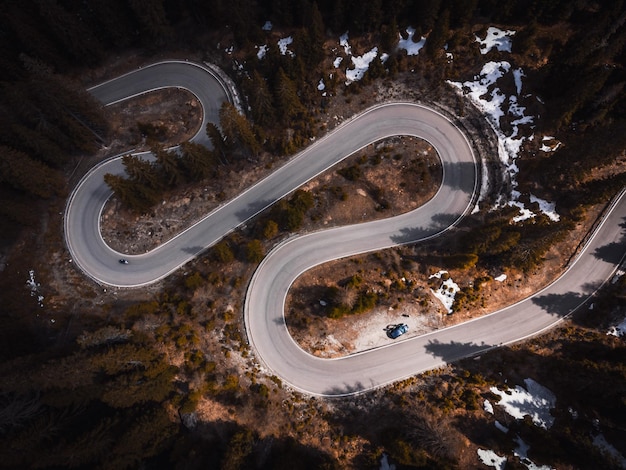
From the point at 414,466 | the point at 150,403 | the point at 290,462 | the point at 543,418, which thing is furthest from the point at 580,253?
the point at 150,403

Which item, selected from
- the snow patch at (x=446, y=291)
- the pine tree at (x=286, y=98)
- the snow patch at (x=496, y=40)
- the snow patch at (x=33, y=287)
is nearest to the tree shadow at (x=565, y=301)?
the snow patch at (x=446, y=291)

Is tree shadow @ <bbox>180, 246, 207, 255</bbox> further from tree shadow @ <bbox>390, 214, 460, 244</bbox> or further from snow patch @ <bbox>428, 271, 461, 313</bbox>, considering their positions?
snow patch @ <bbox>428, 271, 461, 313</bbox>

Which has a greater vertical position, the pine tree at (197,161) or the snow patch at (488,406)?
the pine tree at (197,161)

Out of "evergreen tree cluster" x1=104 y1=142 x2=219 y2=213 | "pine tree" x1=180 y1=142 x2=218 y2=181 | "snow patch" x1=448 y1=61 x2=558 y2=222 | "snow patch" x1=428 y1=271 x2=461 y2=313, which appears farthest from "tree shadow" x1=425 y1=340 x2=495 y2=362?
"evergreen tree cluster" x1=104 y1=142 x2=219 y2=213

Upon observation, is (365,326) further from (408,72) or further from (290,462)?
(408,72)

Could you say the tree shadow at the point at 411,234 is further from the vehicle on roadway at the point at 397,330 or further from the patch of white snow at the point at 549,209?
the patch of white snow at the point at 549,209

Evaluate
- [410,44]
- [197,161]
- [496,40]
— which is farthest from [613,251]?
[197,161]
